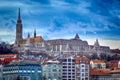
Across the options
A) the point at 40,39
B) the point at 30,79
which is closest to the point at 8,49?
the point at 40,39

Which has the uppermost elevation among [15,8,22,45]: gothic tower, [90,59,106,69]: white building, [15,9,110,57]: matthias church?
[15,8,22,45]: gothic tower

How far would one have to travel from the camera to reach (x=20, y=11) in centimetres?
1270

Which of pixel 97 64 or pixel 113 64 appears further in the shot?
pixel 113 64

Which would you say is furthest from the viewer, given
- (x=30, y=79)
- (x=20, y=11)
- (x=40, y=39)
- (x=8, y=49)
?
(x=40, y=39)

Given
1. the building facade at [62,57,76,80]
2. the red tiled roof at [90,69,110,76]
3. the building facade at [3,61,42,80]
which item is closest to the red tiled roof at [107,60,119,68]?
the red tiled roof at [90,69,110,76]

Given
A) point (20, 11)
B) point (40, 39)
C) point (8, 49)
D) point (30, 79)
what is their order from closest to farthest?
point (30, 79), point (20, 11), point (8, 49), point (40, 39)

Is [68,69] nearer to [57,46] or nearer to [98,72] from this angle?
[98,72]

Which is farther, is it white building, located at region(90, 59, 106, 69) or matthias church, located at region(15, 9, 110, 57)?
matthias church, located at region(15, 9, 110, 57)

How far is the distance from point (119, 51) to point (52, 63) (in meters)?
2.50

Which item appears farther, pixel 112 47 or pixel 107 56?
pixel 107 56

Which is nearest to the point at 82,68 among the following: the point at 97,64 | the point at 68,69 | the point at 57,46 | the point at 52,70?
the point at 68,69

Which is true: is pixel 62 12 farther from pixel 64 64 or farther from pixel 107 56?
pixel 107 56

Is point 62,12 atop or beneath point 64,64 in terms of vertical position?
atop

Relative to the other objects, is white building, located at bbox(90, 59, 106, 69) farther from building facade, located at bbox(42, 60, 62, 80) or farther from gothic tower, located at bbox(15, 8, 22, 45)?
gothic tower, located at bbox(15, 8, 22, 45)
